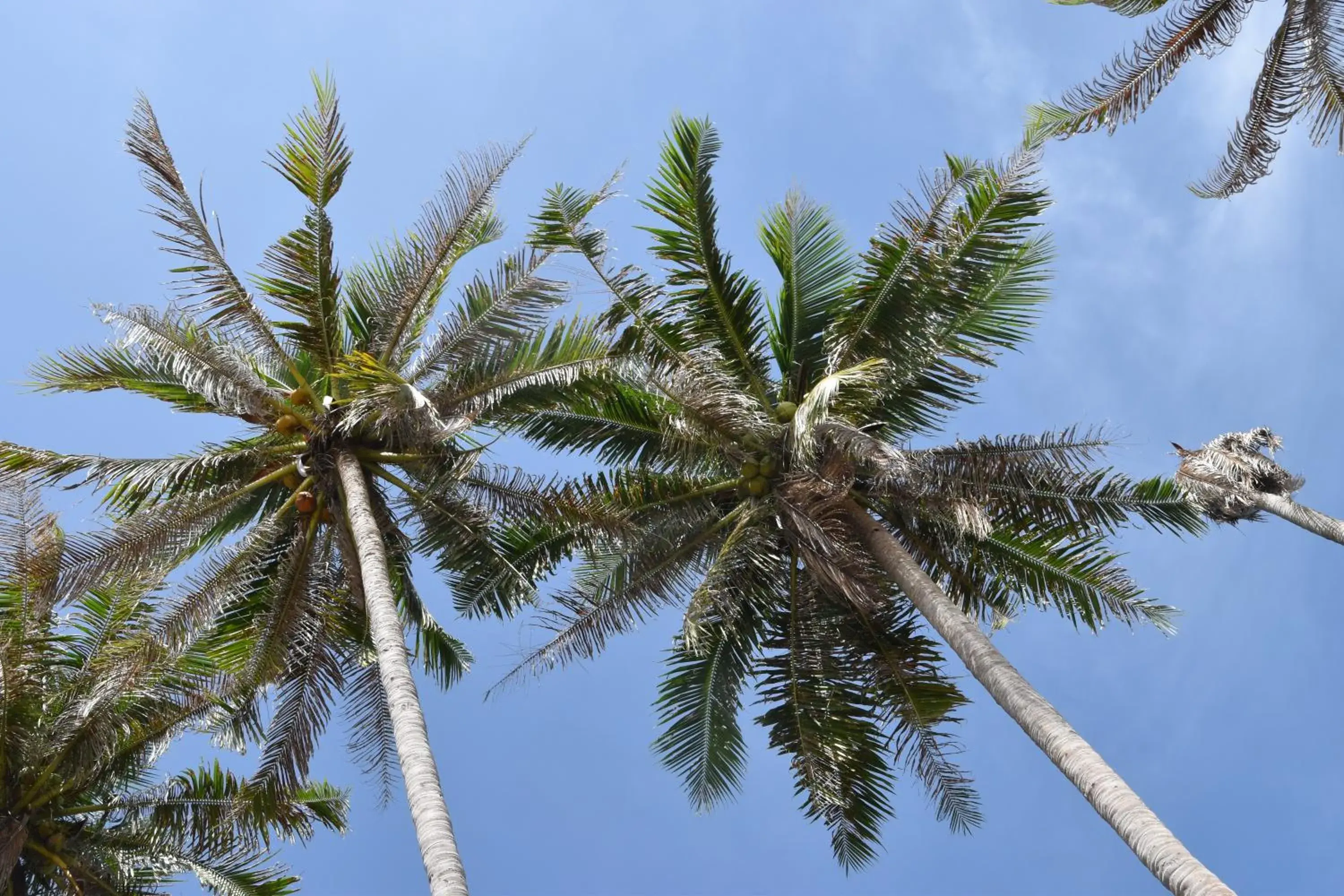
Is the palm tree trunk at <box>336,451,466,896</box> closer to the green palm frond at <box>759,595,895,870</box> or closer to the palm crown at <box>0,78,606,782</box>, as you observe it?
the palm crown at <box>0,78,606,782</box>

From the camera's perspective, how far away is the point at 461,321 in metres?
13.6

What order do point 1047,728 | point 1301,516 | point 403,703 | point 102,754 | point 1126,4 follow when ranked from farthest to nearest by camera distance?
point 1301,516, point 1126,4, point 102,754, point 403,703, point 1047,728

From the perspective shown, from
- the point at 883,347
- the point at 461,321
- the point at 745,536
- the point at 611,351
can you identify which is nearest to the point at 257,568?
the point at 461,321

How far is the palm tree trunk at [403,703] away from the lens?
8.20 m

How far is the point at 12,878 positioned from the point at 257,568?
164 inches

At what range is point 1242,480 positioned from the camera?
20.6 metres

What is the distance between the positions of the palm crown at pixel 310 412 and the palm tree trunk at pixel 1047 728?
157 inches

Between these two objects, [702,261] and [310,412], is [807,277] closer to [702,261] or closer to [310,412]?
[702,261]

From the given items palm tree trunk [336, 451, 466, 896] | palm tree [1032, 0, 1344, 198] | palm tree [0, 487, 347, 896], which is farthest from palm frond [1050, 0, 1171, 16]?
palm tree [0, 487, 347, 896]

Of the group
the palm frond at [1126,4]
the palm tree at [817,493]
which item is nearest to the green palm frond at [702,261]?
the palm tree at [817,493]

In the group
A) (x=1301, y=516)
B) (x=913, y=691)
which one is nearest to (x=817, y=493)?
(x=913, y=691)

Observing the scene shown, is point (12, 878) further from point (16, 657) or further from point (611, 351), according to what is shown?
point (611, 351)

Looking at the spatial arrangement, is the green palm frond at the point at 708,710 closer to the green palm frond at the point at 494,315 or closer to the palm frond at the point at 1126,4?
the green palm frond at the point at 494,315

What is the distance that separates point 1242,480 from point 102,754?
1801 centimetres
